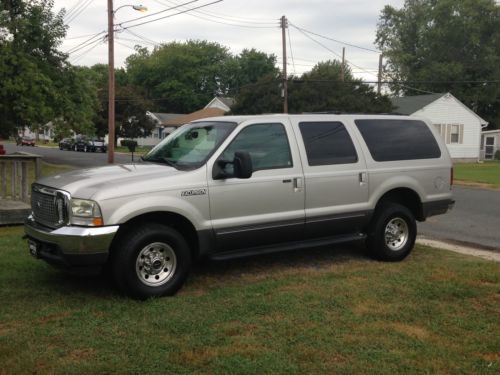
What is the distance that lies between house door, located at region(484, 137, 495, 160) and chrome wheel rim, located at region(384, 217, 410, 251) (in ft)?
142

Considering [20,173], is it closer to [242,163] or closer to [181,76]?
[242,163]

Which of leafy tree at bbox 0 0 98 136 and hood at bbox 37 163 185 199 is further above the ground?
leafy tree at bbox 0 0 98 136

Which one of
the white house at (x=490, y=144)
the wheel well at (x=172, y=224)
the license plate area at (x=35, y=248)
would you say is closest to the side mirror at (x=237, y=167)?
the wheel well at (x=172, y=224)

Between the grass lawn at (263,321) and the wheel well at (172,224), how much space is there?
20.3 inches

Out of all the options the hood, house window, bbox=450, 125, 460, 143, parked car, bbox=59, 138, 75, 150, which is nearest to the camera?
the hood

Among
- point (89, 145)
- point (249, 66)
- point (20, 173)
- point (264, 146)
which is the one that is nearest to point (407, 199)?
point (264, 146)

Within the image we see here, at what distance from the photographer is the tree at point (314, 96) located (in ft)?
105

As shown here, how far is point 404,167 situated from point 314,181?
1549 mm

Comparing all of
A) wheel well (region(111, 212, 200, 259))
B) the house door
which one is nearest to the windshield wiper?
wheel well (region(111, 212, 200, 259))

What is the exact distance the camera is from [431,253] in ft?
25.4

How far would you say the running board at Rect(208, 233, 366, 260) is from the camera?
19.1 feet

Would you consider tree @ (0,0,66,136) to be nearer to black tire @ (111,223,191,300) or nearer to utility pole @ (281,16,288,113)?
utility pole @ (281,16,288,113)

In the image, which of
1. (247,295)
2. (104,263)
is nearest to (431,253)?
(247,295)

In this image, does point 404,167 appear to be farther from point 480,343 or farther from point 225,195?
point 480,343
